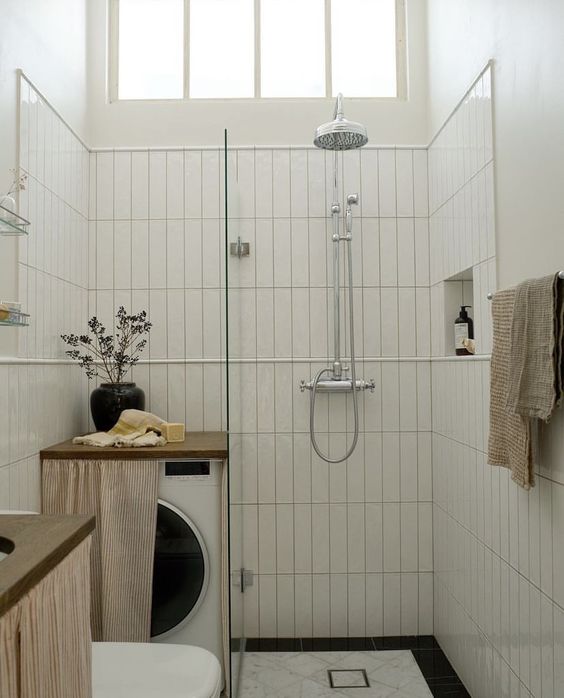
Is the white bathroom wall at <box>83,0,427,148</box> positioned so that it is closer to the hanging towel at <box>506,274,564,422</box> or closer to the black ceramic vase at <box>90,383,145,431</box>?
the black ceramic vase at <box>90,383,145,431</box>

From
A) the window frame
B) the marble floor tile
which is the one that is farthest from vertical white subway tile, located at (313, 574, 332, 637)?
the window frame

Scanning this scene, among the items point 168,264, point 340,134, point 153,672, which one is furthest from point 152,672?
point 340,134

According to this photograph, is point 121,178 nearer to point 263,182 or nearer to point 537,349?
point 263,182

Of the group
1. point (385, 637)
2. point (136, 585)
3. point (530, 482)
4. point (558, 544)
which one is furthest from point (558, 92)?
point (385, 637)

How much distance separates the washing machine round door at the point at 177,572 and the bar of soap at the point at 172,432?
0.26m

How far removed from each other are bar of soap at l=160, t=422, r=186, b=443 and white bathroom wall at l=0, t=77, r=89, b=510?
428 millimetres

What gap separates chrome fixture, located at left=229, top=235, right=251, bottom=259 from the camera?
2309 millimetres

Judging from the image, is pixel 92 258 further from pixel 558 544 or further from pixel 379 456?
pixel 558 544

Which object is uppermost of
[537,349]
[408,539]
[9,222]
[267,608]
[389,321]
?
[9,222]

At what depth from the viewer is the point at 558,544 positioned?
1.51 meters

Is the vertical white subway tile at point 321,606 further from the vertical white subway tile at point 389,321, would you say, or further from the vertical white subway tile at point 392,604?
the vertical white subway tile at point 389,321

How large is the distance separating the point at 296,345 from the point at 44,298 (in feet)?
3.58

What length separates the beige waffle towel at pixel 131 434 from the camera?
89.1 inches

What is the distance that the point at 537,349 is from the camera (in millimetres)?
1482
